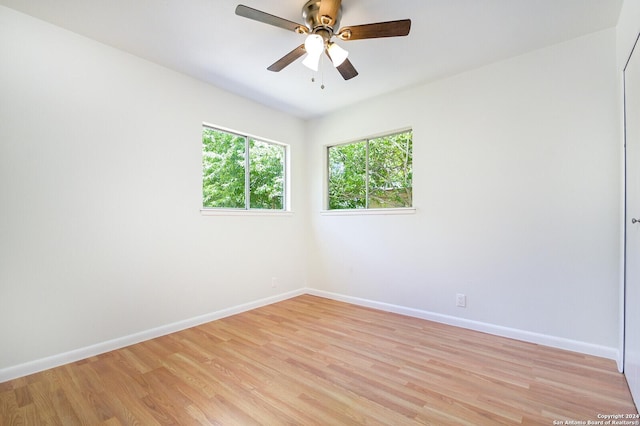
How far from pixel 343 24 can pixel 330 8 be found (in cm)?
49

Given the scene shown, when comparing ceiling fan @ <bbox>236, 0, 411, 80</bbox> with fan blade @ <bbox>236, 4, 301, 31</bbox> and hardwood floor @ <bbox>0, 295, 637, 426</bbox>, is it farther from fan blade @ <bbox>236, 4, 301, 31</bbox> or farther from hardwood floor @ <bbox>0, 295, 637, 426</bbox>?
hardwood floor @ <bbox>0, 295, 637, 426</bbox>

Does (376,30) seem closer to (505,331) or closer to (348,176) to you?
(348,176)

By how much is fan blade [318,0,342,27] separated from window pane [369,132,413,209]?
1.83 m

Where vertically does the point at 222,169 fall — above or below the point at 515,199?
above

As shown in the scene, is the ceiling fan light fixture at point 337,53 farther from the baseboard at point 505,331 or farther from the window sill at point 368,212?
the baseboard at point 505,331

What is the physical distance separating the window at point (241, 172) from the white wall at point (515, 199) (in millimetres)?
1334

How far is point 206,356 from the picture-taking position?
7.60 feet

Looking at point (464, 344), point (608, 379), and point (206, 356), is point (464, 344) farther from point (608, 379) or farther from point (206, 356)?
point (206, 356)

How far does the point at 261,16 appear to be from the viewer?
1.78m

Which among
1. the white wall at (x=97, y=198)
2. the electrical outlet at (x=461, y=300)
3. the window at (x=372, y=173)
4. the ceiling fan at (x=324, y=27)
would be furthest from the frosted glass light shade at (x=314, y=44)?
the electrical outlet at (x=461, y=300)

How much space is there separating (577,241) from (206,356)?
305 centimetres

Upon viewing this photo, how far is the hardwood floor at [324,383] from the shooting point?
63.6 inches

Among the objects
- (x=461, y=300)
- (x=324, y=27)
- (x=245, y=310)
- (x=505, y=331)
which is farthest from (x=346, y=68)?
(x=245, y=310)

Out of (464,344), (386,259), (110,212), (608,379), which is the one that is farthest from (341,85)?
(608,379)
